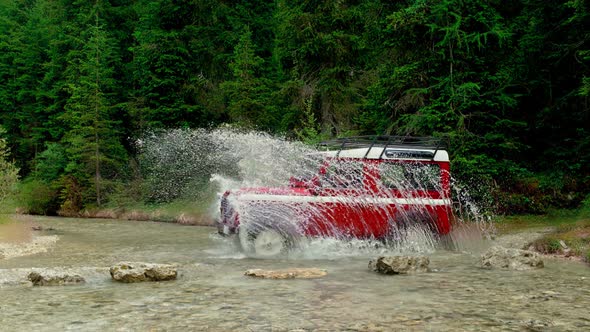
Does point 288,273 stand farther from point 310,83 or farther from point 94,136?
point 94,136

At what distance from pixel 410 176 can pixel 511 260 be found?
3431 mm

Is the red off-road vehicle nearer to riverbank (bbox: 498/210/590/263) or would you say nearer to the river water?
the river water

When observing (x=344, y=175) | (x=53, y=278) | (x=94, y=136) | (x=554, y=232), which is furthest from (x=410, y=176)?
(x=94, y=136)

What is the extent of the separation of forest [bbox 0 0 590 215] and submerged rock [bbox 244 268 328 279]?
478 inches

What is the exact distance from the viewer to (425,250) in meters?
16.2

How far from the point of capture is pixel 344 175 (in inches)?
598

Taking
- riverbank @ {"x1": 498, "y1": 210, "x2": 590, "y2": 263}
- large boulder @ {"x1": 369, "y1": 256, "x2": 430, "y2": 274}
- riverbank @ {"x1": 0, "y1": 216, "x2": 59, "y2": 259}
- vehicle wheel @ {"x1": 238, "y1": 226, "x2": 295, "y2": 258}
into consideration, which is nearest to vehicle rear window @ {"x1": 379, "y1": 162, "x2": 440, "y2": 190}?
large boulder @ {"x1": 369, "y1": 256, "x2": 430, "y2": 274}

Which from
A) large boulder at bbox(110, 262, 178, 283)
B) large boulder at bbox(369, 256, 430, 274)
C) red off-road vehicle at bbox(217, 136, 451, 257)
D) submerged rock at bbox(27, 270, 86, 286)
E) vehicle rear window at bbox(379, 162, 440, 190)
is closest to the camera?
submerged rock at bbox(27, 270, 86, 286)

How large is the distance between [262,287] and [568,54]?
18.0 m

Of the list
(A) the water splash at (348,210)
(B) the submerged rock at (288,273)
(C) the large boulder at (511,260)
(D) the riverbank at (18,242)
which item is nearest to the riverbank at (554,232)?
(C) the large boulder at (511,260)

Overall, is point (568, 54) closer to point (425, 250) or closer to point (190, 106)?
point (425, 250)

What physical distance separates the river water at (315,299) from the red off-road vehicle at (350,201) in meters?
0.69

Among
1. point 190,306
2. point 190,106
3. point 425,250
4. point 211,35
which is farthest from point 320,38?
point 190,306

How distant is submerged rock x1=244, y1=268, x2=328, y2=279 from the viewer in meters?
12.2
